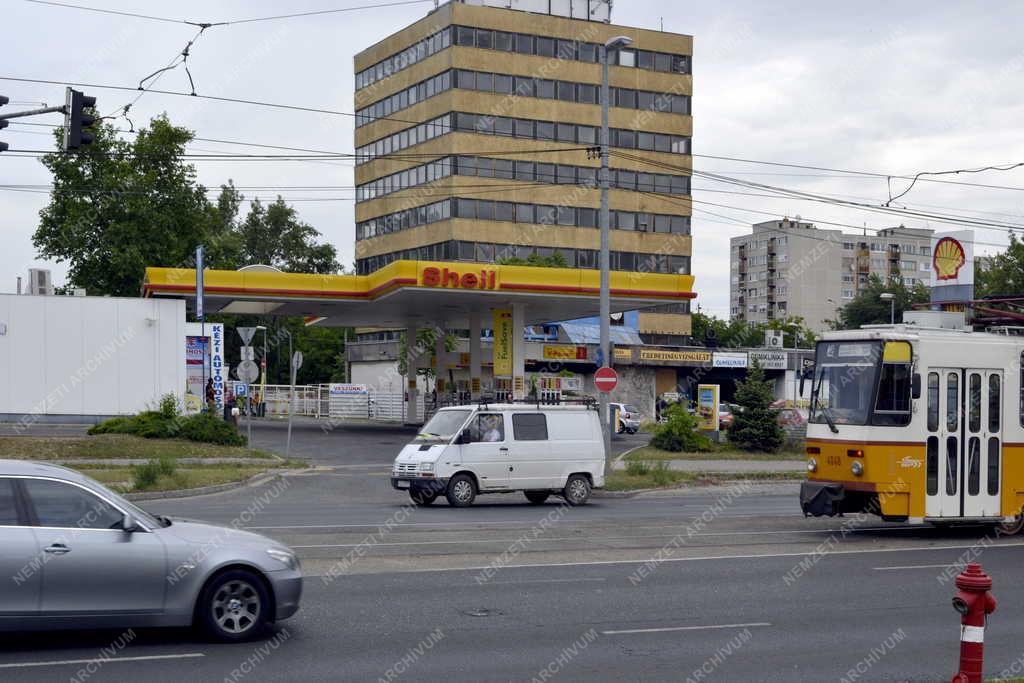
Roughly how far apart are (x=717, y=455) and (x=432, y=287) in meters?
11.9

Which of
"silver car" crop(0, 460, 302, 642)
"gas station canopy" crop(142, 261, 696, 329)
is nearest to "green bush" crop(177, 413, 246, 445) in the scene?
"gas station canopy" crop(142, 261, 696, 329)

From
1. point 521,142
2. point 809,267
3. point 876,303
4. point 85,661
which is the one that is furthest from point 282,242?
point 85,661

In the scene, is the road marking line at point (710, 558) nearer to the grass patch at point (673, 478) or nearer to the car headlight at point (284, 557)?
the car headlight at point (284, 557)

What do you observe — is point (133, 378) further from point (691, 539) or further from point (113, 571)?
point (113, 571)

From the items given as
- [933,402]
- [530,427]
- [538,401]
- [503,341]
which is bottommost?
[530,427]

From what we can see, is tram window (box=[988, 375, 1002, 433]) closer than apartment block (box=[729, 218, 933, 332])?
Yes

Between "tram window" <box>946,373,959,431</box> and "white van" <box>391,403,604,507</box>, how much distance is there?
7.81 m

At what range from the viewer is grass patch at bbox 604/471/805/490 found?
27797 millimetres

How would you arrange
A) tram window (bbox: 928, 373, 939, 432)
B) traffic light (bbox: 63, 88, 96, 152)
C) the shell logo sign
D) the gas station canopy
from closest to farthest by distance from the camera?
tram window (bbox: 928, 373, 939, 432), traffic light (bbox: 63, 88, 96, 152), the shell logo sign, the gas station canopy

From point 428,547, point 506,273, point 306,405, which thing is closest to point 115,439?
point 506,273

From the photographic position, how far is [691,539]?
682 inches

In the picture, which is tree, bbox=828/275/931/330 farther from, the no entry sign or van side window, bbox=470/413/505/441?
van side window, bbox=470/413/505/441

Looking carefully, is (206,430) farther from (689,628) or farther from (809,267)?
(809,267)

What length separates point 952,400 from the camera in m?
17.2
